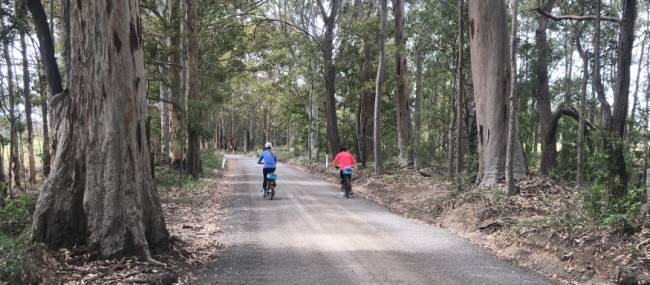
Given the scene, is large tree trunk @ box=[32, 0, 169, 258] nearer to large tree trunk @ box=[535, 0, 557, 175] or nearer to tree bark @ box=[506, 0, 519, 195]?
tree bark @ box=[506, 0, 519, 195]

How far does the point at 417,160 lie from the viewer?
22.8 meters

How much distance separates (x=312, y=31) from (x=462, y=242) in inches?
1001

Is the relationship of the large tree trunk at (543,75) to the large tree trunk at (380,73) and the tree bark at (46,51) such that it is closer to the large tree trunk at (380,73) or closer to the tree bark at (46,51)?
the large tree trunk at (380,73)

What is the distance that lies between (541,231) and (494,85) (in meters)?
5.58

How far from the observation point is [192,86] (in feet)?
70.7

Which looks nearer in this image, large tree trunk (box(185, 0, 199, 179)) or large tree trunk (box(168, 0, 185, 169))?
large tree trunk (box(185, 0, 199, 179))

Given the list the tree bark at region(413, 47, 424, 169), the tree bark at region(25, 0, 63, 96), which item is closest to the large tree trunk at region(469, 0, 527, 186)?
the tree bark at region(413, 47, 424, 169)

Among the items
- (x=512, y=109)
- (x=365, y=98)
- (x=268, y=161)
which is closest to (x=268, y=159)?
(x=268, y=161)

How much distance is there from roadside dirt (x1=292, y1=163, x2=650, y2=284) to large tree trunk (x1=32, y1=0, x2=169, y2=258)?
6.01 meters

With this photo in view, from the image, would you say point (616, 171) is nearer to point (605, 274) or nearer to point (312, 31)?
point (605, 274)

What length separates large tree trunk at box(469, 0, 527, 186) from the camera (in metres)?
13.1

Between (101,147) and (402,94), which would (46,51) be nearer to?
(101,147)

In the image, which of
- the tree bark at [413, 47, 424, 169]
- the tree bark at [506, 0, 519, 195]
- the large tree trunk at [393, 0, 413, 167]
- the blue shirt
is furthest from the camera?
the tree bark at [413, 47, 424, 169]

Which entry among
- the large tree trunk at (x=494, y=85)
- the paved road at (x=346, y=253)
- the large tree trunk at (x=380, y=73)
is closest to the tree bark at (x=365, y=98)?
the large tree trunk at (x=380, y=73)
